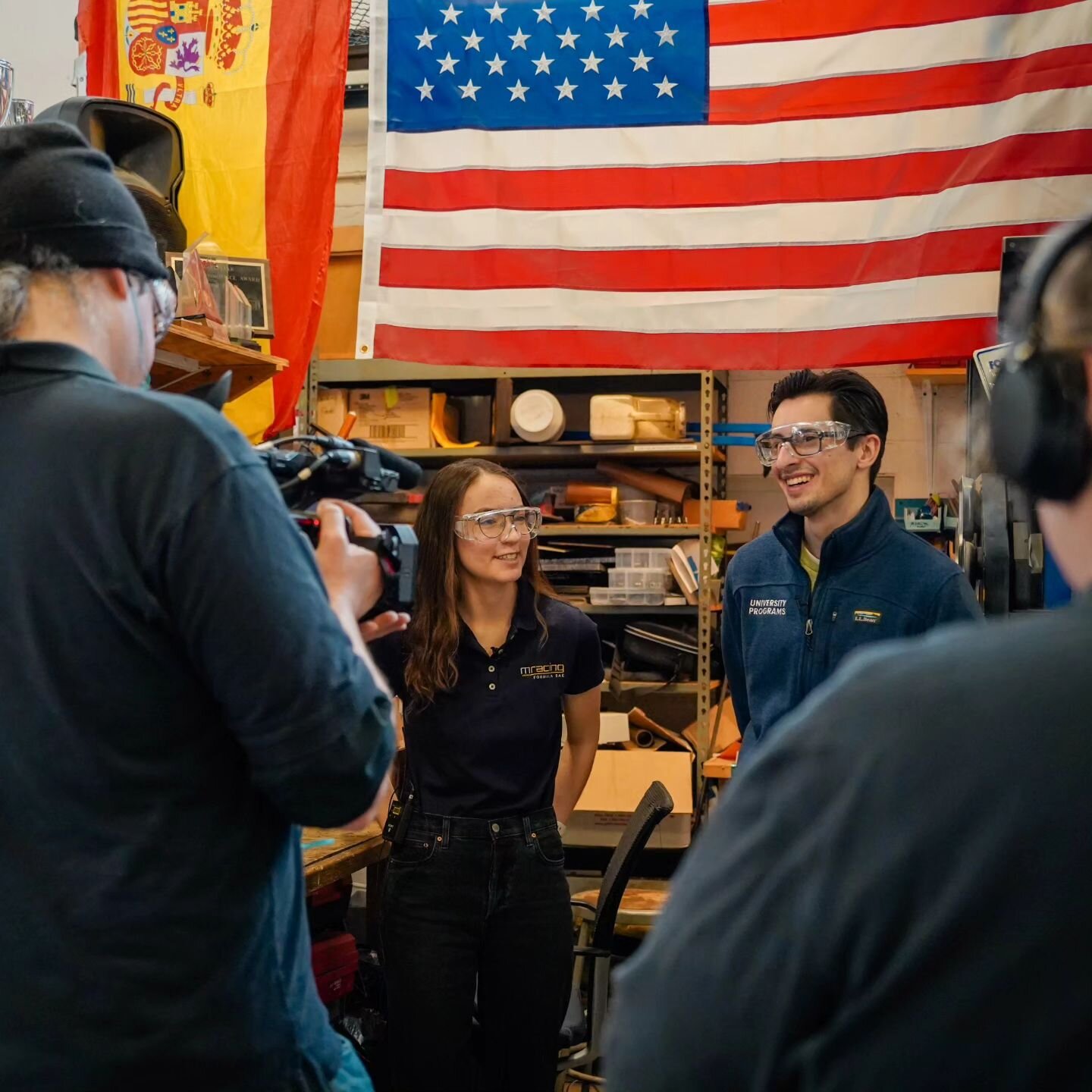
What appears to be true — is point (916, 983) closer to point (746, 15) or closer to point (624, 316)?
point (624, 316)

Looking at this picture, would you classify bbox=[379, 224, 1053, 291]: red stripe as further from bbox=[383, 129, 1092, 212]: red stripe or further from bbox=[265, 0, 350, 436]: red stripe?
bbox=[265, 0, 350, 436]: red stripe

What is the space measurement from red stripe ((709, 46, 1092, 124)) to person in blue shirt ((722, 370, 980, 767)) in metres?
1.14

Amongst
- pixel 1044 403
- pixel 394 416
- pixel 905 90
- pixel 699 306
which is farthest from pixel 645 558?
pixel 1044 403

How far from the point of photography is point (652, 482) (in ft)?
16.6

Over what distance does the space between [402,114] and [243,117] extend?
52cm

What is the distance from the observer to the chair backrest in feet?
9.30

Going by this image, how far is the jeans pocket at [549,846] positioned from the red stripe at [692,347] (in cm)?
164

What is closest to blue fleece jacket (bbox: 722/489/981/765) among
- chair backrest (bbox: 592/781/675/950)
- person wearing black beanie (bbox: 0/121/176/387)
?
chair backrest (bbox: 592/781/675/950)

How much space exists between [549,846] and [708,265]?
1.94 metres

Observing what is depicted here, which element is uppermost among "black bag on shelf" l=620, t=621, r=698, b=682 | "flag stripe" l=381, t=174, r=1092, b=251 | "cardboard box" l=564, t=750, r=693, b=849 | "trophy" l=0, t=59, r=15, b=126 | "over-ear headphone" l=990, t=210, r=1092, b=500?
"trophy" l=0, t=59, r=15, b=126

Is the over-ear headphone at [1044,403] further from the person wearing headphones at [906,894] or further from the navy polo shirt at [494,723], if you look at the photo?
the navy polo shirt at [494,723]

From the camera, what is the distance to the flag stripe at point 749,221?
331cm

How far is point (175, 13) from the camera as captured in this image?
384 centimetres

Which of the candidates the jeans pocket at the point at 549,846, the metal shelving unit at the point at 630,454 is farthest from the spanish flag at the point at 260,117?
the jeans pocket at the point at 549,846
